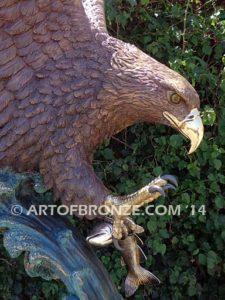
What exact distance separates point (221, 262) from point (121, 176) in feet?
1.62

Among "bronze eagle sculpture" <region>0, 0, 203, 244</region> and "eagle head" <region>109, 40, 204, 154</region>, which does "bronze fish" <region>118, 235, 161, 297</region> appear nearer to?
"bronze eagle sculpture" <region>0, 0, 203, 244</region>

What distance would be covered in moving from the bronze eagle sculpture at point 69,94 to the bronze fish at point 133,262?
0.11 ft

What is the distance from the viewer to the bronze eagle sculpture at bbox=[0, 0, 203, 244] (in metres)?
1.36

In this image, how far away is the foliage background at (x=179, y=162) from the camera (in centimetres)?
235

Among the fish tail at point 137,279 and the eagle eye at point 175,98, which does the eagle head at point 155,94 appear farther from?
the fish tail at point 137,279

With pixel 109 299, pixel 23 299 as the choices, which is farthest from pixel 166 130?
pixel 109 299

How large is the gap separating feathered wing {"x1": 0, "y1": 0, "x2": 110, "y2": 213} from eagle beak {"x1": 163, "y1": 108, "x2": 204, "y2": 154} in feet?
0.56

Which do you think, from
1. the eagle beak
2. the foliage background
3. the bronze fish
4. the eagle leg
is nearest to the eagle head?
the eagle beak

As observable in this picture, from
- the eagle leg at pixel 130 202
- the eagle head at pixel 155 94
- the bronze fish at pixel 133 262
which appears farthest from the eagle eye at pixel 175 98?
the bronze fish at pixel 133 262

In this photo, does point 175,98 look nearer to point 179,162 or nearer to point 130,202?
point 130,202

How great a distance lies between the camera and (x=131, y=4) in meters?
2.31

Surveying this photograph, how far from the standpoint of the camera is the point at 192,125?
4.34ft

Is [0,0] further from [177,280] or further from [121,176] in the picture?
[177,280]

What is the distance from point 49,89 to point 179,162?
1056 millimetres
